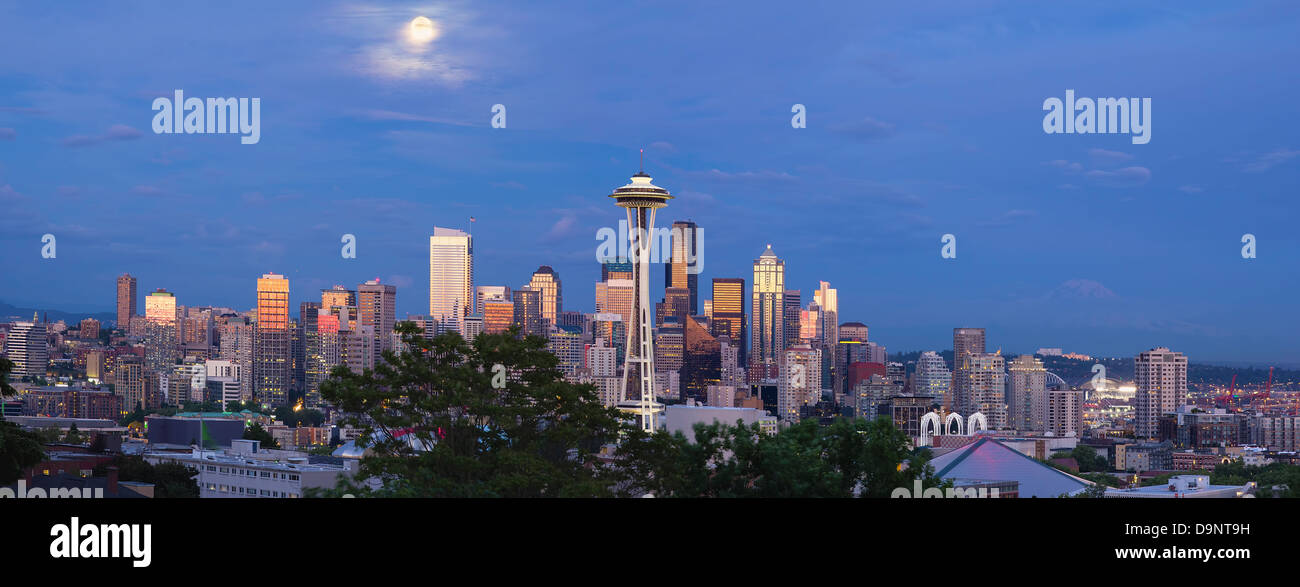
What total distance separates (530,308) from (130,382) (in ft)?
187

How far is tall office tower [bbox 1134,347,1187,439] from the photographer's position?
567 ft

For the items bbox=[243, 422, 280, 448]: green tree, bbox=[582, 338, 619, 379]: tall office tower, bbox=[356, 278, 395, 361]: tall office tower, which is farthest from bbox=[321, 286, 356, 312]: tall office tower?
bbox=[243, 422, 280, 448]: green tree

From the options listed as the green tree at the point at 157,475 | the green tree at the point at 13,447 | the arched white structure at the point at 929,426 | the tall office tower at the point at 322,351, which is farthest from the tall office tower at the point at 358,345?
the green tree at the point at 13,447

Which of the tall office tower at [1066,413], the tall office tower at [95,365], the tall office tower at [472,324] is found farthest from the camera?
the tall office tower at [1066,413]

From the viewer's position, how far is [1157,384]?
179250mm

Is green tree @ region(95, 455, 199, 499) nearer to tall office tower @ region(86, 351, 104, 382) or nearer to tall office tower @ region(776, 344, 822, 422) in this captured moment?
tall office tower @ region(776, 344, 822, 422)

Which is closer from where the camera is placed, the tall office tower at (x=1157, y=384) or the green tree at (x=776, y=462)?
the green tree at (x=776, y=462)

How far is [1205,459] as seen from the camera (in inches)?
4717

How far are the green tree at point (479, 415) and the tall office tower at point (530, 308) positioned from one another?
153m

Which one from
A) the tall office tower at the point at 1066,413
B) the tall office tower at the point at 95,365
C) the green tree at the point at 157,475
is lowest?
the tall office tower at the point at 1066,413

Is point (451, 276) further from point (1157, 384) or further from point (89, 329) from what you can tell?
point (1157, 384)

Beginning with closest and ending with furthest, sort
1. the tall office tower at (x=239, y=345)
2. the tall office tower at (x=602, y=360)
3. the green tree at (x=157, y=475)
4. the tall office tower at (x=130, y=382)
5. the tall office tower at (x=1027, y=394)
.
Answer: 1. the green tree at (x=157, y=475)
2. the tall office tower at (x=130, y=382)
3. the tall office tower at (x=602, y=360)
4. the tall office tower at (x=239, y=345)
5. the tall office tower at (x=1027, y=394)

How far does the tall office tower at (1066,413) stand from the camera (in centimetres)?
17525

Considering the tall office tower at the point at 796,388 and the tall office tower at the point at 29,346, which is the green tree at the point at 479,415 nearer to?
the tall office tower at the point at 796,388
